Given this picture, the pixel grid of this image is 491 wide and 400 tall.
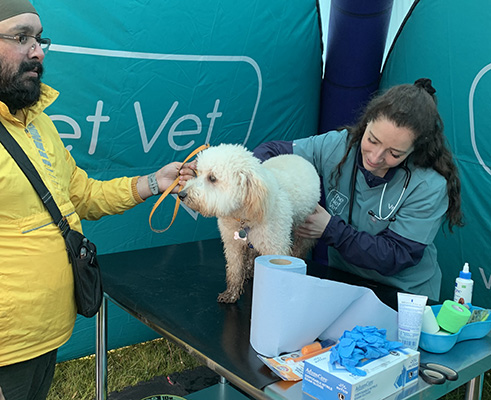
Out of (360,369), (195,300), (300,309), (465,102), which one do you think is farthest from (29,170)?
(465,102)

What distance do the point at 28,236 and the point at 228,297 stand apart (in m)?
0.64

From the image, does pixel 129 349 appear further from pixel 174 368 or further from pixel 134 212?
pixel 134 212

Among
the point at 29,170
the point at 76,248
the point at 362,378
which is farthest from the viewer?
the point at 76,248

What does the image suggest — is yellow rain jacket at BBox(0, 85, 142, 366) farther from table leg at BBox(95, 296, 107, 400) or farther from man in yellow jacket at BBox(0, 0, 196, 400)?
table leg at BBox(95, 296, 107, 400)

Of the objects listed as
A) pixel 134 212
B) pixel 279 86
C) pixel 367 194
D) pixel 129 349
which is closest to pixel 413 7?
pixel 279 86

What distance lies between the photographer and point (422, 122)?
5.29 feet

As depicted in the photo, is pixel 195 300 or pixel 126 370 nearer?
pixel 195 300

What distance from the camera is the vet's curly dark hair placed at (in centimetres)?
160

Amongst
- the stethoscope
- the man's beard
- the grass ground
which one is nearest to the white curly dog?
the stethoscope

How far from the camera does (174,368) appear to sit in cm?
265

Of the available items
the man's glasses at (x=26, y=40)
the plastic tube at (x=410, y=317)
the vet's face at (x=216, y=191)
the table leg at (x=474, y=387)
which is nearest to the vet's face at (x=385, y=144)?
the vet's face at (x=216, y=191)

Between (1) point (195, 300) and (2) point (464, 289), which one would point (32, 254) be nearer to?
(1) point (195, 300)

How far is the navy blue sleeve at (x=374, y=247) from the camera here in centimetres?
169

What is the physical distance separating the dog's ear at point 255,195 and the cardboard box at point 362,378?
0.59 m
